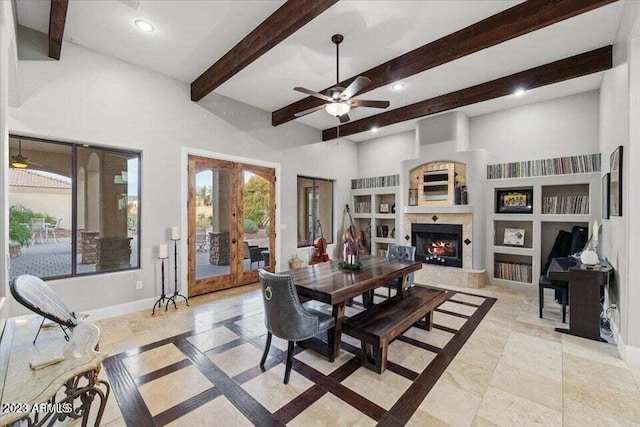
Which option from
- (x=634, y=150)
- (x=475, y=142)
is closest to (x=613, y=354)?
(x=634, y=150)

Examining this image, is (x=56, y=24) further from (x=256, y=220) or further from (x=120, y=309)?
(x=256, y=220)

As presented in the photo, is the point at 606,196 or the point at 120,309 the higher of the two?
the point at 606,196

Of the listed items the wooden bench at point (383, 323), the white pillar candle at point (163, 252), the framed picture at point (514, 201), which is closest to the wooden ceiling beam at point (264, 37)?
the white pillar candle at point (163, 252)

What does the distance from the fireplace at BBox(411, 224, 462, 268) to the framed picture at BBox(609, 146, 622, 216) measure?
2267 mm

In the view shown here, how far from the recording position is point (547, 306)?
13.6ft

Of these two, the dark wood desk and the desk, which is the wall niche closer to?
the dark wood desk

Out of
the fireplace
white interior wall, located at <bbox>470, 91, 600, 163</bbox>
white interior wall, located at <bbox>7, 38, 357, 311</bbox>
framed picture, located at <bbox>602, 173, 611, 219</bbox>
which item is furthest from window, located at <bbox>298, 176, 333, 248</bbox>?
framed picture, located at <bbox>602, 173, 611, 219</bbox>

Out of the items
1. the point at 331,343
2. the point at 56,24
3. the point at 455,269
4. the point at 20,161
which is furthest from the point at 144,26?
the point at 455,269

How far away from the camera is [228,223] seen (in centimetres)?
511

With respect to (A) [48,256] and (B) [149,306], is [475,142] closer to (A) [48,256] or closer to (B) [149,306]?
(B) [149,306]

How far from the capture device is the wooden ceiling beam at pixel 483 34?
2539 mm

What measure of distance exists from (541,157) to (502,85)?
5.71ft

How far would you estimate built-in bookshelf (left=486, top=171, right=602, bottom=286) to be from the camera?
4.45 m

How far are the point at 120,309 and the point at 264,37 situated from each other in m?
3.95
